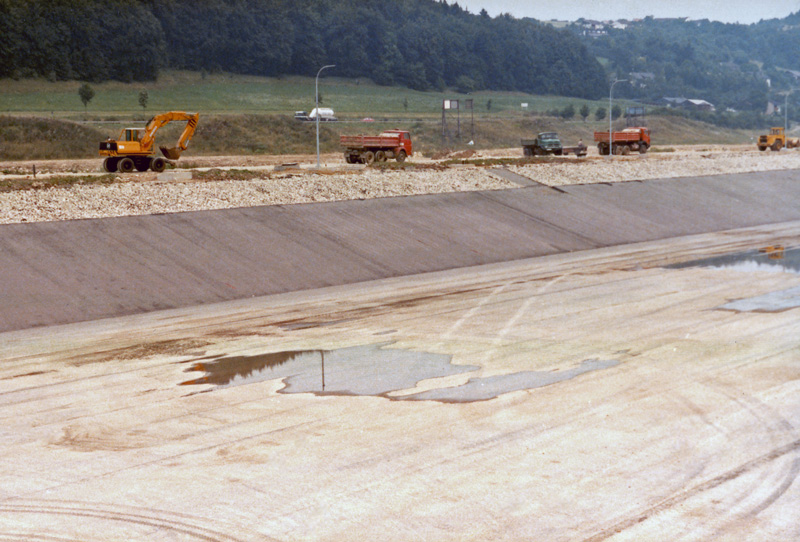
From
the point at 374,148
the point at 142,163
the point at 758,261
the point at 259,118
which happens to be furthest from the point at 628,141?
the point at 142,163

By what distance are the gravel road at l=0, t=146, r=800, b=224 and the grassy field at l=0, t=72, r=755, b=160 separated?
81.6ft

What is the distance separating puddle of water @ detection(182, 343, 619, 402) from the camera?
60.1 ft

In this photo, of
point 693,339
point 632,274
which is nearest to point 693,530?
point 693,339

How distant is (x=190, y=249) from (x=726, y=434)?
75.2ft

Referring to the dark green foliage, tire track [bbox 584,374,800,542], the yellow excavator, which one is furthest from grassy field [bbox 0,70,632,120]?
tire track [bbox 584,374,800,542]

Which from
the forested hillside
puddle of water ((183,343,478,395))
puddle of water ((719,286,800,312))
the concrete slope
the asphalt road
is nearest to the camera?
the asphalt road

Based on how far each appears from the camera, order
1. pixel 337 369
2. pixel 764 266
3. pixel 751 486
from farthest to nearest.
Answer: pixel 764 266, pixel 337 369, pixel 751 486

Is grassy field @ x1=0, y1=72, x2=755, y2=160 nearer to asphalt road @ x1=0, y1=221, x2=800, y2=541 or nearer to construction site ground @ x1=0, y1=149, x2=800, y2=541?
construction site ground @ x1=0, y1=149, x2=800, y2=541

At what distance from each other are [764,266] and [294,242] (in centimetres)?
1794

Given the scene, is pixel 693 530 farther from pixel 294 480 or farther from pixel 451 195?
pixel 451 195

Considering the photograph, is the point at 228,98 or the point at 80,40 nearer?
the point at 80,40

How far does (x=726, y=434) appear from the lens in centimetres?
1519

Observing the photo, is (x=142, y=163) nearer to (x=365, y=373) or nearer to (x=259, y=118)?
(x=365, y=373)

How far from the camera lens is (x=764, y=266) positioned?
3572cm
